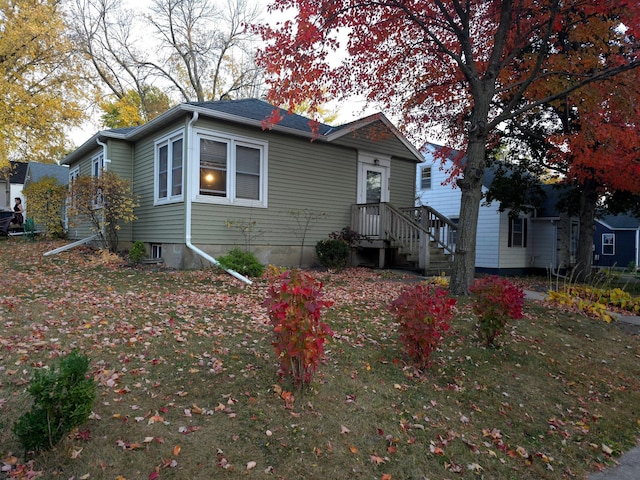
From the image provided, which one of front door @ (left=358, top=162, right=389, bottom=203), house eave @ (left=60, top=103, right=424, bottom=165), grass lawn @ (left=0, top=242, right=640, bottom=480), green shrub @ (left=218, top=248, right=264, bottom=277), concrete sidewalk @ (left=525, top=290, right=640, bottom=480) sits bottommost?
concrete sidewalk @ (left=525, top=290, right=640, bottom=480)

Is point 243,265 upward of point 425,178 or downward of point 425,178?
downward

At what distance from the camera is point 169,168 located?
385 inches

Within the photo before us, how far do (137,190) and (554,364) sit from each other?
1092cm

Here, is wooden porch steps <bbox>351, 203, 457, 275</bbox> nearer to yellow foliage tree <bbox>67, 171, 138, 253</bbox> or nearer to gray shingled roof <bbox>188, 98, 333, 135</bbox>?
gray shingled roof <bbox>188, 98, 333, 135</bbox>

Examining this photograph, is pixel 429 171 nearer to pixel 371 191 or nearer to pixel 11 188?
pixel 371 191

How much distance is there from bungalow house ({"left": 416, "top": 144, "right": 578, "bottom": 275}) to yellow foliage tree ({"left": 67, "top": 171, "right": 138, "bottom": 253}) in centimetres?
1126

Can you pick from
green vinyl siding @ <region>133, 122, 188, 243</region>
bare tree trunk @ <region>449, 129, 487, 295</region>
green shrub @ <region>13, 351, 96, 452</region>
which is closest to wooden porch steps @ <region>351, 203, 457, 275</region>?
bare tree trunk @ <region>449, 129, 487, 295</region>

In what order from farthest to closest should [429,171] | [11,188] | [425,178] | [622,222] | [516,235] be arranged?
[11,188]
[622,222]
[425,178]
[429,171]
[516,235]

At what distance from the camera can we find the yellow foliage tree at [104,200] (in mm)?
9633

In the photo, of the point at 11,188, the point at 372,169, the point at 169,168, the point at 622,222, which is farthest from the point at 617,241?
the point at 11,188

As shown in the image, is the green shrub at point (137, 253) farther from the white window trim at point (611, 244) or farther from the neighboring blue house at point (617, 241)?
the white window trim at point (611, 244)

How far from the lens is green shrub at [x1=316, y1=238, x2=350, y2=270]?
10.2m

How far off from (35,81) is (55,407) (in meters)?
17.4

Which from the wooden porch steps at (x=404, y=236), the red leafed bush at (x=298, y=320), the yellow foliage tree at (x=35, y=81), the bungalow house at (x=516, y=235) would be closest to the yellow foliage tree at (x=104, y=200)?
the yellow foliage tree at (x=35, y=81)
